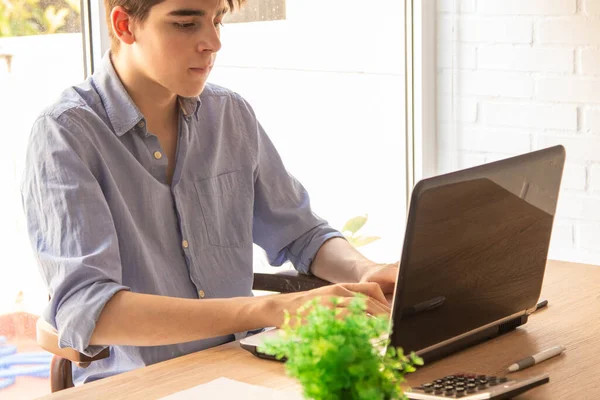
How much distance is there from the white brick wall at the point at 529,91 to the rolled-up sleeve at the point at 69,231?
5.29 feet

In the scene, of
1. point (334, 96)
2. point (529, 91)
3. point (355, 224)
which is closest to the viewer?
point (529, 91)

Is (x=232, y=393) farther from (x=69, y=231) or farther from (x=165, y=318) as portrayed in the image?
(x=69, y=231)

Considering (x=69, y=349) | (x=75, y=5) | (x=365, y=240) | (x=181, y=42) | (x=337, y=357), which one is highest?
(x=75, y=5)

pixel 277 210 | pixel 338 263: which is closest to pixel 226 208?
pixel 277 210

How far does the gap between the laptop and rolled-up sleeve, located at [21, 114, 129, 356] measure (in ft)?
0.86

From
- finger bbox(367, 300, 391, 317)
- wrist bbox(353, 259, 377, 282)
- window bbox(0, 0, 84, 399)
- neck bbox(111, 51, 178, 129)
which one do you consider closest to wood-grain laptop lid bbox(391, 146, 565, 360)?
finger bbox(367, 300, 391, 317)

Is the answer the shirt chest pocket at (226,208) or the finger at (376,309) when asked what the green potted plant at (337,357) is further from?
the shirt chest pocket at (226,208)

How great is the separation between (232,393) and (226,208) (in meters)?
0.68

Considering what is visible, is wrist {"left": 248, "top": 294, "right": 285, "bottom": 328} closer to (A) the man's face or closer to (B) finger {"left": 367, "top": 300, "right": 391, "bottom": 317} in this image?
(B) finger {"left": 367, "top": 300, "right": 391, "bottom": 317}

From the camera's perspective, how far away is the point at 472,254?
1295mm

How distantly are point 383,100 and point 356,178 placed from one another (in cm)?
28

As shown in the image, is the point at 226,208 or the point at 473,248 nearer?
the point at 473,248

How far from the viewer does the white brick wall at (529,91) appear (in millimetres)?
2676

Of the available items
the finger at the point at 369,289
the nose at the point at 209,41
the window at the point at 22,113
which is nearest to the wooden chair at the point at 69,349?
the finger at the point at 369,289
